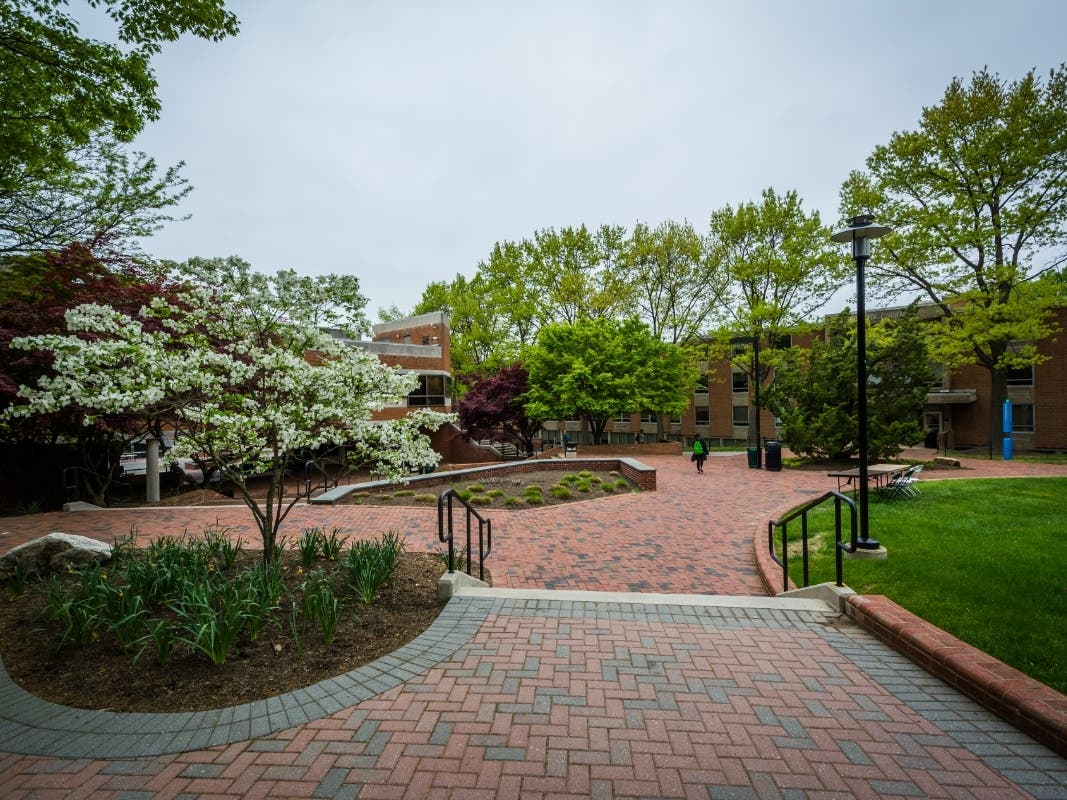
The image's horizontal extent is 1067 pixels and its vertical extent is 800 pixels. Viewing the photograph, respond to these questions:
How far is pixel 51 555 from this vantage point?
19.4 ft

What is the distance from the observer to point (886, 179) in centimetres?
2016

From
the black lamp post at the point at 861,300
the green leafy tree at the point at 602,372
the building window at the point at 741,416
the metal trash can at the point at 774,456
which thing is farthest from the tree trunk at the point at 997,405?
the black lamp post at the point at 861,300

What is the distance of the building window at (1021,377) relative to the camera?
87.3 feet

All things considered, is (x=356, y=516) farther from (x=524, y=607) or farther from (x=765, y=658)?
(x=765, y=658)

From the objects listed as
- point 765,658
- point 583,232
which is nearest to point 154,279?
point 765,658

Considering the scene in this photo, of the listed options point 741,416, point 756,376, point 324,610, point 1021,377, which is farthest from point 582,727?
point 741,416

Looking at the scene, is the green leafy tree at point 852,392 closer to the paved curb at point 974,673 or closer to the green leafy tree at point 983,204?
the green leafy tree at point 983,204

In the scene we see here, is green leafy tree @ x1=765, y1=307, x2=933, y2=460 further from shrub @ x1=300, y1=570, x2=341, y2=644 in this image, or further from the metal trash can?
shrub @ x1=300, y1=570, x2=341, y2=644

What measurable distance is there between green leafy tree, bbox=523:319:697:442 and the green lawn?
15090mm

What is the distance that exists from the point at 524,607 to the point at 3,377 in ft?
35.5

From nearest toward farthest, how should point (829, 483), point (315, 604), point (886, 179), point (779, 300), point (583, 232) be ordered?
point (315, 604) < point (829, 483) < point (886, 179) < point (779, 300) < point (583, 232)

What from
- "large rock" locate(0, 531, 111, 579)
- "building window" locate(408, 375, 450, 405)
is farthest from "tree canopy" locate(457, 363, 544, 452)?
"large rock" locate(0, 531, 111, 579)

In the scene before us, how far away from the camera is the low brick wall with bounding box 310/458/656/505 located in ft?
39.6

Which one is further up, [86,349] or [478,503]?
[86,349]
